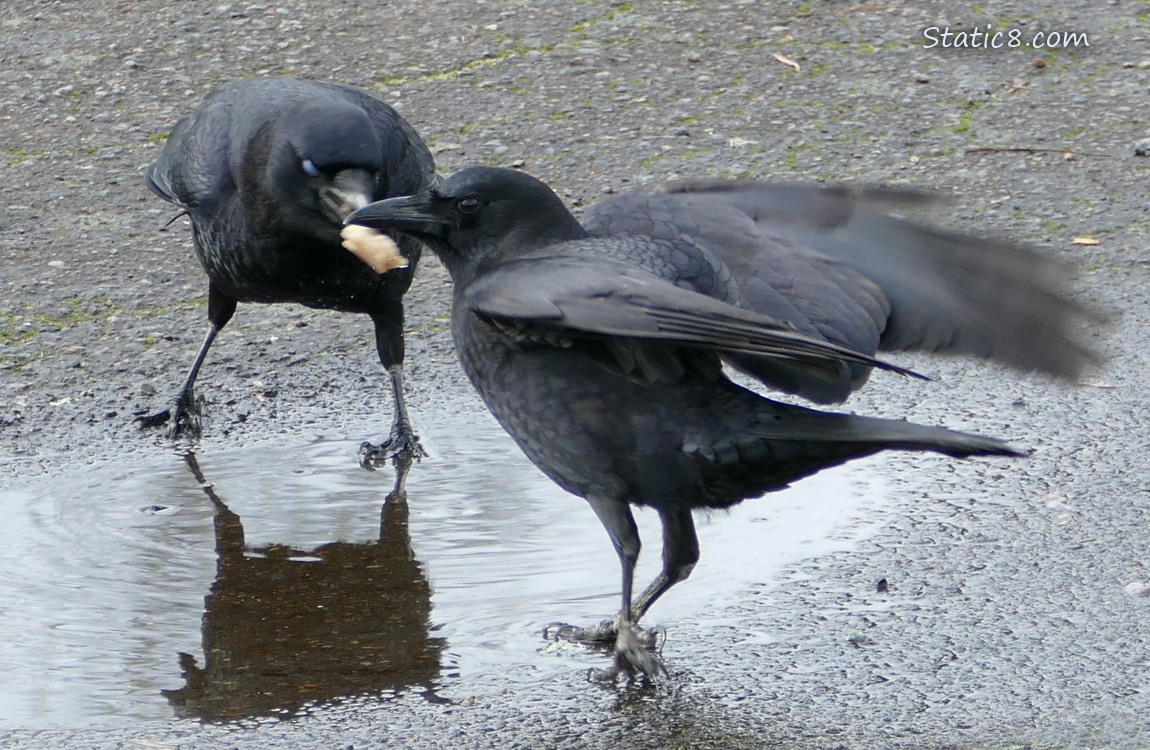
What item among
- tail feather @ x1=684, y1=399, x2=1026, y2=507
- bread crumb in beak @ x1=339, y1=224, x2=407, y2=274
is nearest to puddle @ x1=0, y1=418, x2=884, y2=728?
tail feather @ x1=684, y1=399, x2=1026, y2=507

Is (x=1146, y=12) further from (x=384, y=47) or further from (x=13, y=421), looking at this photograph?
(x=13, y=421)

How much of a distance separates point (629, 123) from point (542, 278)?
3.89 m

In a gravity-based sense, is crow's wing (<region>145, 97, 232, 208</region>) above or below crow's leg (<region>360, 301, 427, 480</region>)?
above

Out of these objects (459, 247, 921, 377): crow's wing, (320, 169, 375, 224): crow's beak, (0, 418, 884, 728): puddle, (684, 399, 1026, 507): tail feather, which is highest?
(459, 247, 921, 377): crow's wing

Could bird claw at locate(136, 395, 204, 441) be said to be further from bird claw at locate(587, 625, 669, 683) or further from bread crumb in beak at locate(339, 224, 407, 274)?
bird claw at locate(587, 625, 669, 683)

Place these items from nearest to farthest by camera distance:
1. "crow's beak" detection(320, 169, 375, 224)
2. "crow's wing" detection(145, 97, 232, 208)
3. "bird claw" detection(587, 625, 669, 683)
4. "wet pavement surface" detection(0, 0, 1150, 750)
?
"wet pavement surface" detection(0, 0, 1150, 750) → "bird claw" detection(587, 625, 669, 683) → "crow's beak" detection(320, 169, 375, 224) → "crow's wing" detection(145, 97, 232, 208)

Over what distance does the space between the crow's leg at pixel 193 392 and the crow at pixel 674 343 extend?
5.09 feet

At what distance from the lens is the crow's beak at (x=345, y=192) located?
4266 mm

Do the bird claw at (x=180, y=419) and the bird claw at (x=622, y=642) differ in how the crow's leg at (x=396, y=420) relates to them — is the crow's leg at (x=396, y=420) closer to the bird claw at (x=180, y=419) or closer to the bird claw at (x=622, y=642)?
the bird claw at (x=180, y=419)

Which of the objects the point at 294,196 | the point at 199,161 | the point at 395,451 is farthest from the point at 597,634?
the point at 199,161

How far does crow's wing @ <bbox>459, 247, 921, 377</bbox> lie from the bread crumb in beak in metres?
0.97

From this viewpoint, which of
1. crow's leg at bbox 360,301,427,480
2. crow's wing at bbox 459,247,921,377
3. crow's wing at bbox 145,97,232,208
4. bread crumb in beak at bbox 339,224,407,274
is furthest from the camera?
crow's wing at bbox 145,97,232,208

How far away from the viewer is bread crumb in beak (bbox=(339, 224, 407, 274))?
13.6 ft

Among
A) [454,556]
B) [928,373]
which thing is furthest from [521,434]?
[928,373]
